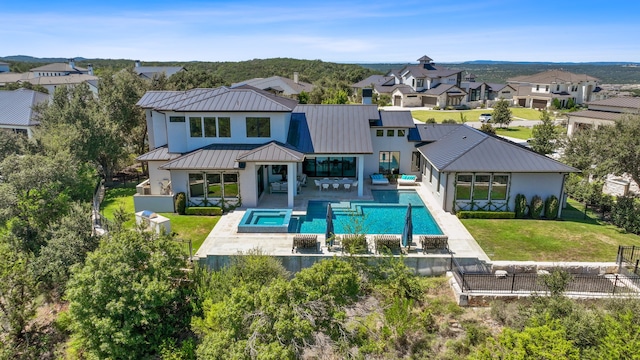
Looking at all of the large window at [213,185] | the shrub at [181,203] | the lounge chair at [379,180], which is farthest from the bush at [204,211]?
the lounge chair at [379,180]

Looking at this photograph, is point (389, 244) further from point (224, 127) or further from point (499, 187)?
point (224, 127)

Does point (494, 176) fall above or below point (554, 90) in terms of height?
below

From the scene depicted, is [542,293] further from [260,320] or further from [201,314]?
[201,314]

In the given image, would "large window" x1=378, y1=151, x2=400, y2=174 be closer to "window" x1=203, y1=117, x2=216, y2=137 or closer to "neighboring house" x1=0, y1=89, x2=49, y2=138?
"window" x1=203, y1=117, x2=216, y2=137

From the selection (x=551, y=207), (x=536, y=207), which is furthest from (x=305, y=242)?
(x=551, y=207)

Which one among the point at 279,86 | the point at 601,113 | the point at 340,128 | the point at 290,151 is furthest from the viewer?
the point at 279,86

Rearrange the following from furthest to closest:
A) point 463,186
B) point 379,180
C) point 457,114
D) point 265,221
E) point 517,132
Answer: point 457,114 < point 517,132 < point 379,180 < point 463,186 < point 265,221
